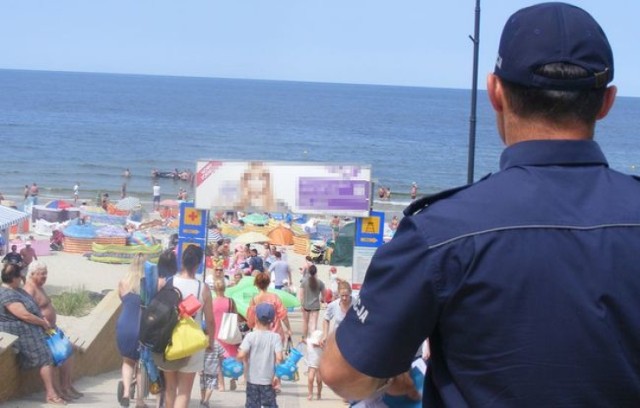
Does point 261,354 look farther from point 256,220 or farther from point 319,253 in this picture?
point 256,220

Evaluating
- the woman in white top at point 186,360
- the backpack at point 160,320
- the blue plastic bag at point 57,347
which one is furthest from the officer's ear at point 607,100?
the blue plastic bag at point 57,347

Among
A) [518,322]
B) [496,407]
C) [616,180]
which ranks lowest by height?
[496,407]

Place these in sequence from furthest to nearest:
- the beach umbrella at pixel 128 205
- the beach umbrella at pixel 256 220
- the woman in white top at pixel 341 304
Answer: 1. the beach umbrella at pixel 128 205
2. the beach umbrella at pixel 256 220
3. the woman in white top at pixel 341 304

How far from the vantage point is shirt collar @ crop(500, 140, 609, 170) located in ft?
5.10

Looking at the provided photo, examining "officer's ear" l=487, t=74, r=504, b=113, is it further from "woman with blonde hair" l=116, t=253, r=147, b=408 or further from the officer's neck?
"woman with blonde hair" l=116, t=253, r=147, b=408

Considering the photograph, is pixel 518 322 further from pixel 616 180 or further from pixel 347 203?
pixel 347 203

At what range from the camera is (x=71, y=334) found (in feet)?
32.3

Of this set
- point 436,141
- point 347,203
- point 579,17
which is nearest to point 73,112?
point 436,141

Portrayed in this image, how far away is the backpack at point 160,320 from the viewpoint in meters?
6.32

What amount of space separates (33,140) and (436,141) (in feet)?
146

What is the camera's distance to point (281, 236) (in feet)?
92.4

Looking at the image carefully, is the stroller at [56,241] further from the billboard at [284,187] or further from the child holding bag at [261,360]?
the child holding bag at [261,360]

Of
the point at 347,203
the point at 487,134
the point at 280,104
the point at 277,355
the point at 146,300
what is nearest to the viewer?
the point at 146,300

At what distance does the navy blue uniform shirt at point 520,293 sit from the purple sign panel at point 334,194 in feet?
34.8
